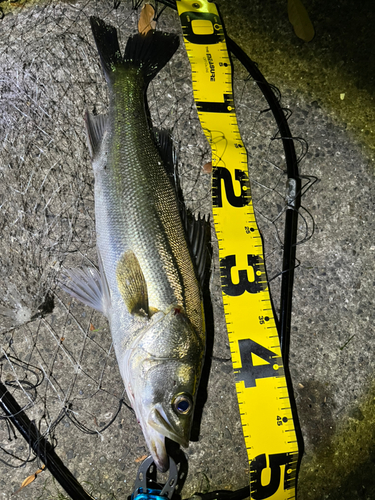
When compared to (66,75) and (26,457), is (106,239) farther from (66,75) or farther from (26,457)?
(26,457)

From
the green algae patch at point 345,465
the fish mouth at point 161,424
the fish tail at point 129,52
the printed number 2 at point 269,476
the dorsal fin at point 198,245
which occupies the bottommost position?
the green algae patch at point 345,465

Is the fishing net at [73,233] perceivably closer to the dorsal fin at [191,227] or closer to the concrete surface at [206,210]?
the concrete surface at [206,210]

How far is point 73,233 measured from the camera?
8.39ft

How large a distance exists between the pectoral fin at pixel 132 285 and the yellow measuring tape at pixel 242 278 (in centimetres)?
68

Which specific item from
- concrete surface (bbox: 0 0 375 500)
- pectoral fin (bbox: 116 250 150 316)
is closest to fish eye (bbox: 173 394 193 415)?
pectoral fin (bbox: 116 250 150 316)

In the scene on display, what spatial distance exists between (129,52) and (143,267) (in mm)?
1657

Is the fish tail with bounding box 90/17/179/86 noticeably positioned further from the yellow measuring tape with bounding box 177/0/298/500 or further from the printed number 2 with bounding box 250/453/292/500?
the printed number 2 with bounding box 250/453/292/500

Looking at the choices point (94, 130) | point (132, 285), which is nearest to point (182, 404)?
point (132, 285)

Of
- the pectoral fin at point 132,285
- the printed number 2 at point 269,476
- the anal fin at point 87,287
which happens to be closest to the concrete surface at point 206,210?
the anal fin at point 87,287

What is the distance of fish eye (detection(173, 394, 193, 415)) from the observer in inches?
73.9

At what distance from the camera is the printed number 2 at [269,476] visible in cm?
220

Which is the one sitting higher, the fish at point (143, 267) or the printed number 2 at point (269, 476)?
the fish at point (143, 267)

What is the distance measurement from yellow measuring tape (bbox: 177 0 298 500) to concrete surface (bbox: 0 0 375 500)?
152 millimetres

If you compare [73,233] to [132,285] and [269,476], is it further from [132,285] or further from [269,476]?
[269,476]
